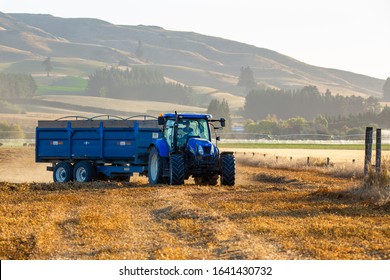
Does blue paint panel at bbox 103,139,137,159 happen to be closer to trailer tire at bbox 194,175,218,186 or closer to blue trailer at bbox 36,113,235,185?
blue trailer at bbox 36,113,235,185

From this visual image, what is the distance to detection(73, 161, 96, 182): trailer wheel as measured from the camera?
31031 millimetres

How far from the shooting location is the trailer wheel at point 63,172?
3187 centimetres

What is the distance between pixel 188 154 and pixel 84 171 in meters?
5.68

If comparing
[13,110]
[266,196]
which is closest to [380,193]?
[266,196]

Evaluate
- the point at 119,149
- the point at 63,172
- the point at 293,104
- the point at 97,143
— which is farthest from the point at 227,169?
the point at 293,104

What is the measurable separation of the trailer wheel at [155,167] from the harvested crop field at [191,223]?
1434mm

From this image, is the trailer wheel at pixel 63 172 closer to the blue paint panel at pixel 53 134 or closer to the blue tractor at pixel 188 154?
the blue paint panel at pixel 53 134

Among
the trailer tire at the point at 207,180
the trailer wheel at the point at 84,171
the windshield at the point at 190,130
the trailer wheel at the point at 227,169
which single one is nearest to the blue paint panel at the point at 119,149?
the trailer wheel at the point at 84,171

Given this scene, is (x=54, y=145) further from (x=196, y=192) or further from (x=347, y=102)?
(x=347, y=102)

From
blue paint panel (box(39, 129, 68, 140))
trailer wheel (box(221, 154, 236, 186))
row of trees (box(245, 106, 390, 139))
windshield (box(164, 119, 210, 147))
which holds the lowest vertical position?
row of trees (box(245, 106, 390, 139))

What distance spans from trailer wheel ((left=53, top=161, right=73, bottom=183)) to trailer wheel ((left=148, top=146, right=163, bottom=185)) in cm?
434

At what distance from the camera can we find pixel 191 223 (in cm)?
1664

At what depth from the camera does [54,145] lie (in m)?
32.3

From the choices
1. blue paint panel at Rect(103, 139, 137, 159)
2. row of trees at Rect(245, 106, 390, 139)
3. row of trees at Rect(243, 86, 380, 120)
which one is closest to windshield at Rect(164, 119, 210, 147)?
blue paint panel at Rect(103, 139, 137, 159)
